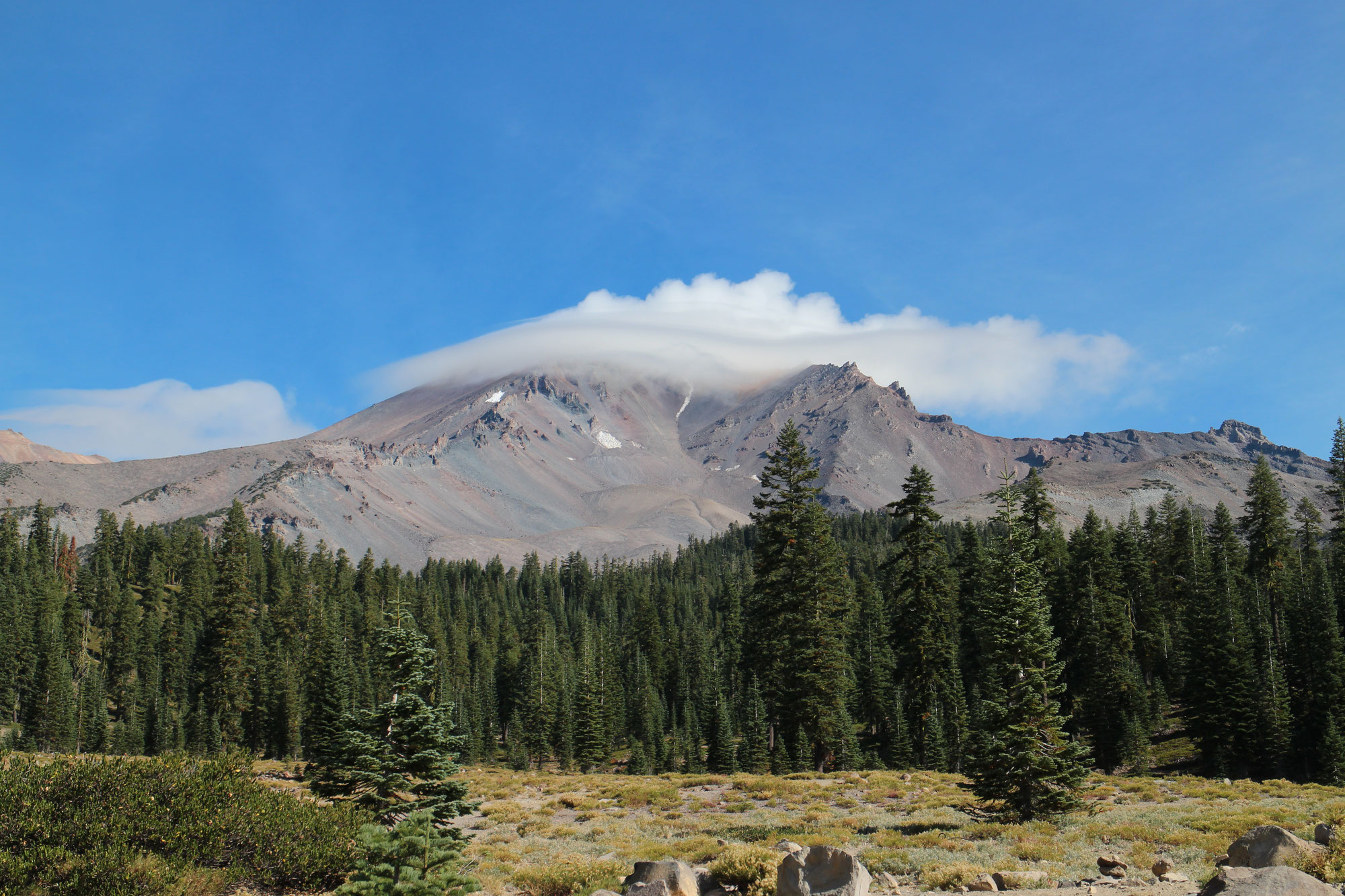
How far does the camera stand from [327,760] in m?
20.4

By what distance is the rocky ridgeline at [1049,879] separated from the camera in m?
11.5

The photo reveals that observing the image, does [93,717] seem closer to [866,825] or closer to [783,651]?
[783,651]

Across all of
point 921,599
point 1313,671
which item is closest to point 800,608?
point 921,599

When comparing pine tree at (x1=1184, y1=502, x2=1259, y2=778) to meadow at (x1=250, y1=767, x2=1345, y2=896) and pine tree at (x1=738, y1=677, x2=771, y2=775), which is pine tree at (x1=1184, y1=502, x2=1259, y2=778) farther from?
pine tree at (x1=738, y1=677, x2=771, y2=775)

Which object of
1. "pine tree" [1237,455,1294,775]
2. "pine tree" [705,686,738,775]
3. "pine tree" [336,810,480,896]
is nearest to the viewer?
"pine tree" [336,810,480,896]

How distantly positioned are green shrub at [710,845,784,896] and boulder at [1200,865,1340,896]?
260 inches

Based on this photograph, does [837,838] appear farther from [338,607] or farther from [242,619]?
[338,607]

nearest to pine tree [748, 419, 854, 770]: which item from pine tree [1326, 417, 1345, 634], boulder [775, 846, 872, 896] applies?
boulder [775, 846, 872, 896]

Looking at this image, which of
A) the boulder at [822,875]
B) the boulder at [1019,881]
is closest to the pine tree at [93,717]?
the boulder at [822,875]

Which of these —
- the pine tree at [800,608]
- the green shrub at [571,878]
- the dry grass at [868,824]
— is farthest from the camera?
the pine tree at [800,608]

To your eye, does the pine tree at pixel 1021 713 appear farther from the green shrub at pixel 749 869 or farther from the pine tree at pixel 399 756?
the pine tree at pixel 399 756

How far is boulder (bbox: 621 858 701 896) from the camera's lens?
13094 millimetres

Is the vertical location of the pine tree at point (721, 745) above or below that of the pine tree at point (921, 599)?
below

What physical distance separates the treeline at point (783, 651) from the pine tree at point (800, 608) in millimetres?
126
